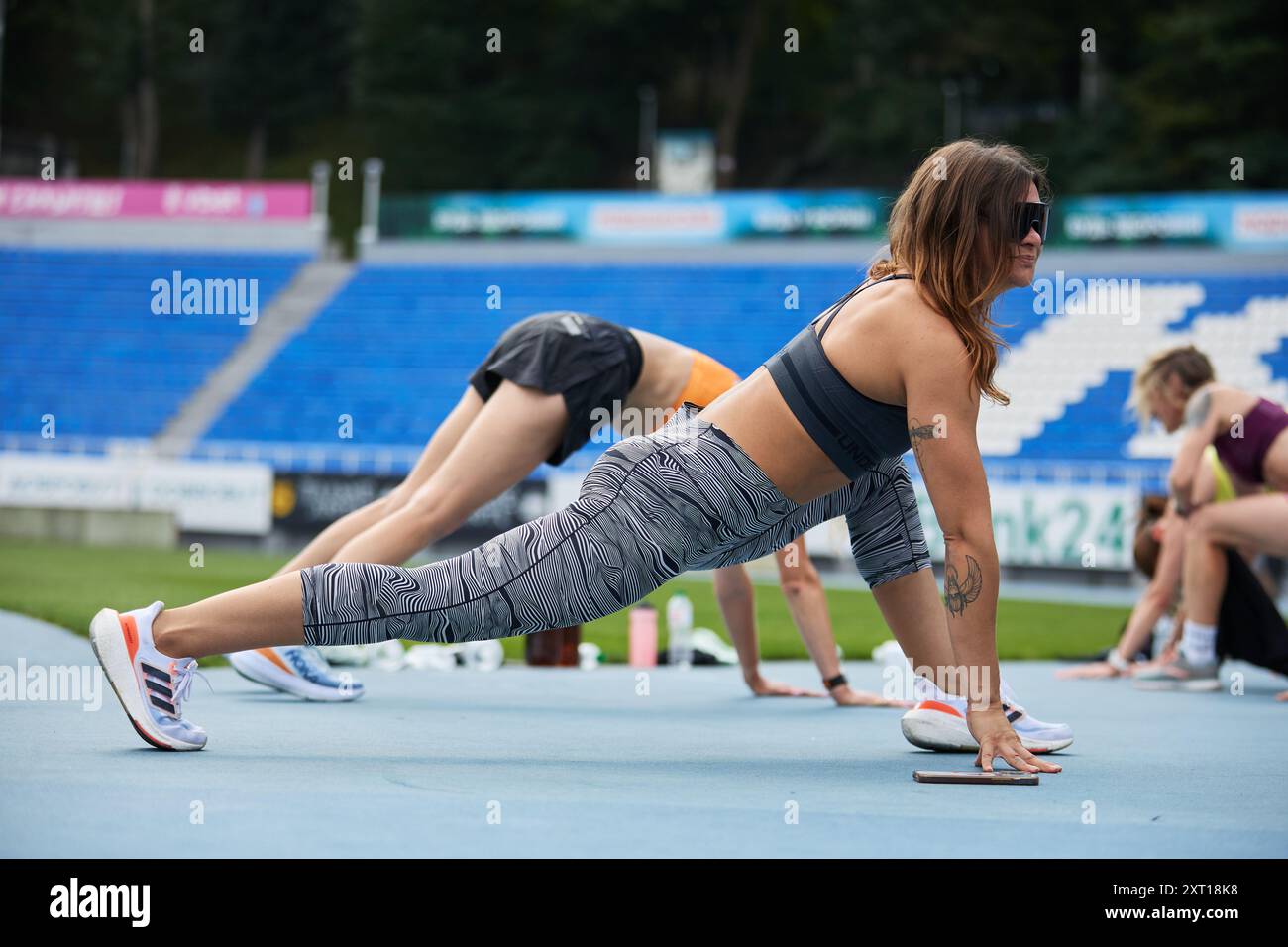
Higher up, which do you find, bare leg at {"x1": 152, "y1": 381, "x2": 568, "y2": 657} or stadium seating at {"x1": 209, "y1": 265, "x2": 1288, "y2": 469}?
stadium seating at {"x1": 209, "y1": 265, "x2": 1288, "y2": 469}

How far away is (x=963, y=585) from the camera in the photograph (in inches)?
132

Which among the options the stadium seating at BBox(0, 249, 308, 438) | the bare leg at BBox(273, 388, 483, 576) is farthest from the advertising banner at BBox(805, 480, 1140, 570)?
the stadium seating at BBox(0, 249, 308, 438)

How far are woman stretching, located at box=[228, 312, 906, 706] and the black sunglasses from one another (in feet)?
5.10

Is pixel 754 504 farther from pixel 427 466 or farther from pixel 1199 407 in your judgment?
pixel 1199 407

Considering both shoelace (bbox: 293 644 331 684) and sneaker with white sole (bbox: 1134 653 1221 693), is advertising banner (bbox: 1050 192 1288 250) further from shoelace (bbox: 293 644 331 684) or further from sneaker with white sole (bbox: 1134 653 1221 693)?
shoelace (bbox: 293 644 331 684)

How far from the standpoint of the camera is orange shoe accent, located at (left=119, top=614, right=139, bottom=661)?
11.0ft

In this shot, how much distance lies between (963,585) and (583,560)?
0.87 meters

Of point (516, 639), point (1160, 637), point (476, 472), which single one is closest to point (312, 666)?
point (476, 472)

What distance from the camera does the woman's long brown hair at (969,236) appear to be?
3312 millimetres

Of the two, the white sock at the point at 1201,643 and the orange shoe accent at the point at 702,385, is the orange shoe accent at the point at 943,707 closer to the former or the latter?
the orange shoe accent at the point at 702,385

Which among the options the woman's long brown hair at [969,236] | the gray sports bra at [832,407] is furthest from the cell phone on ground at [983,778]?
the woman's long brown hair at [969,236]

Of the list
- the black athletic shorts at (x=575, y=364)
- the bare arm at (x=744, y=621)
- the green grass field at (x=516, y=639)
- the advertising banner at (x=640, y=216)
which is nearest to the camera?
the black athletic shorts at (x=575, y=364)

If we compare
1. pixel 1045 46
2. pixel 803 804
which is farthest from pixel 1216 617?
pixel 1045 46

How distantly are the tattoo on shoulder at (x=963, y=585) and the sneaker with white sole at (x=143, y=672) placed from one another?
1750mm
